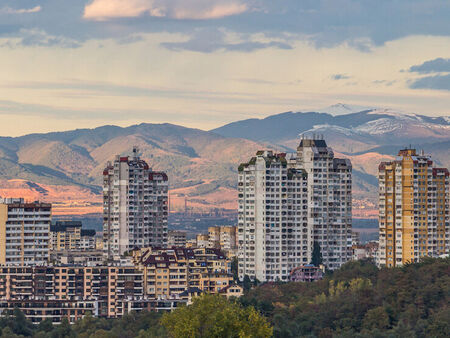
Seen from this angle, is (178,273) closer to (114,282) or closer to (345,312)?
(114,282)

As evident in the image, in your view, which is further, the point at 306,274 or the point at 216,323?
the point at 306,274

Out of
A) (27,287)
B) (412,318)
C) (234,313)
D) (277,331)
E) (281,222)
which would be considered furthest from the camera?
(281,222)

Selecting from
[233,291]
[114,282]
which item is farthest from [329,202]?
[114,282]

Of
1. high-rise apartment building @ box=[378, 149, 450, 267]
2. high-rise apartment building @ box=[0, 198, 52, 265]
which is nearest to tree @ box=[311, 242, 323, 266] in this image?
high-rise apartment building @ box=[378, 149, 450, 267]

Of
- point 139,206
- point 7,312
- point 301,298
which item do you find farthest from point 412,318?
point 139,206

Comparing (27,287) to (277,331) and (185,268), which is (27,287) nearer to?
(185,268)

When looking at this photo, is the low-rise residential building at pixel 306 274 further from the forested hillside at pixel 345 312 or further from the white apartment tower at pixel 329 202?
the forested hillside at pixel 345 312
